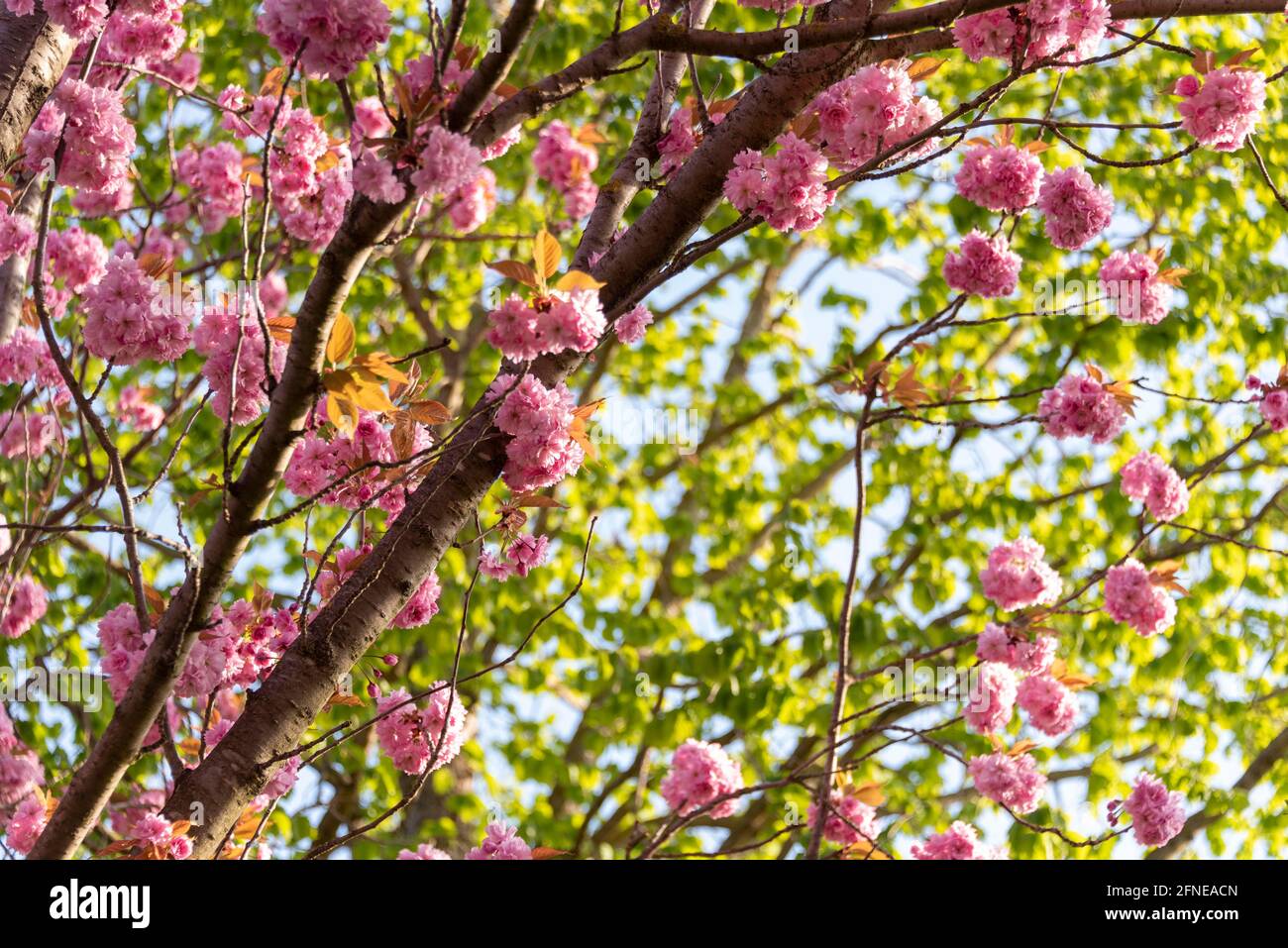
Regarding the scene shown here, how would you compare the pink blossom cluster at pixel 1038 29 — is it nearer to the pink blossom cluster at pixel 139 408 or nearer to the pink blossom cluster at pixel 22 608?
the pink blossom cluster at pixel 22 608

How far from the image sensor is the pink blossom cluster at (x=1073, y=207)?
2748mm

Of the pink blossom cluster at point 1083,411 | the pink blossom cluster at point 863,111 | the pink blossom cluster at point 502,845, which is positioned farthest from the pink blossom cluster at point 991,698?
the pink blossom cluster at point 863,111

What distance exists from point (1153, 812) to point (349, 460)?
2289mm

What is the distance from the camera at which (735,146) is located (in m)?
2.26

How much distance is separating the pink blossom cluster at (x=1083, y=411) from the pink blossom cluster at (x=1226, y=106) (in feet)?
2.73

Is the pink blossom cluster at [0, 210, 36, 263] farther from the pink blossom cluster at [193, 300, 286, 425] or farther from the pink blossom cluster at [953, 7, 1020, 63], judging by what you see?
the pink blossom cluster at [953, 7, 1020, 63]

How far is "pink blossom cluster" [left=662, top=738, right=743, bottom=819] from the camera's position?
341 cm

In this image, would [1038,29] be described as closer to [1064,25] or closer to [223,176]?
[1064,25]

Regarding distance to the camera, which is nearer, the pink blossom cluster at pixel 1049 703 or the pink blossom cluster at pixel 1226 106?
the pink blossom cluster at pixel 1226 106

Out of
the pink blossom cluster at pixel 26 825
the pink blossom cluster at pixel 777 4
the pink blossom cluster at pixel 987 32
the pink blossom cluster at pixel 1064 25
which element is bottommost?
the pink blossom cluster at pixel 26 825

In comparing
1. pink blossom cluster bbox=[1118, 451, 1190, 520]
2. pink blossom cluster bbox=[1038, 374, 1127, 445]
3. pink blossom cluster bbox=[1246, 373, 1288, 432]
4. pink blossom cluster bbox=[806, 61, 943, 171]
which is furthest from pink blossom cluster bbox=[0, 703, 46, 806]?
pink blossom cluster bbox=[1246, 373, 1288, 432]

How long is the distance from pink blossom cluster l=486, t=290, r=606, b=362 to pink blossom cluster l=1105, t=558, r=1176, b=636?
236cm

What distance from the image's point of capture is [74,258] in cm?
321
